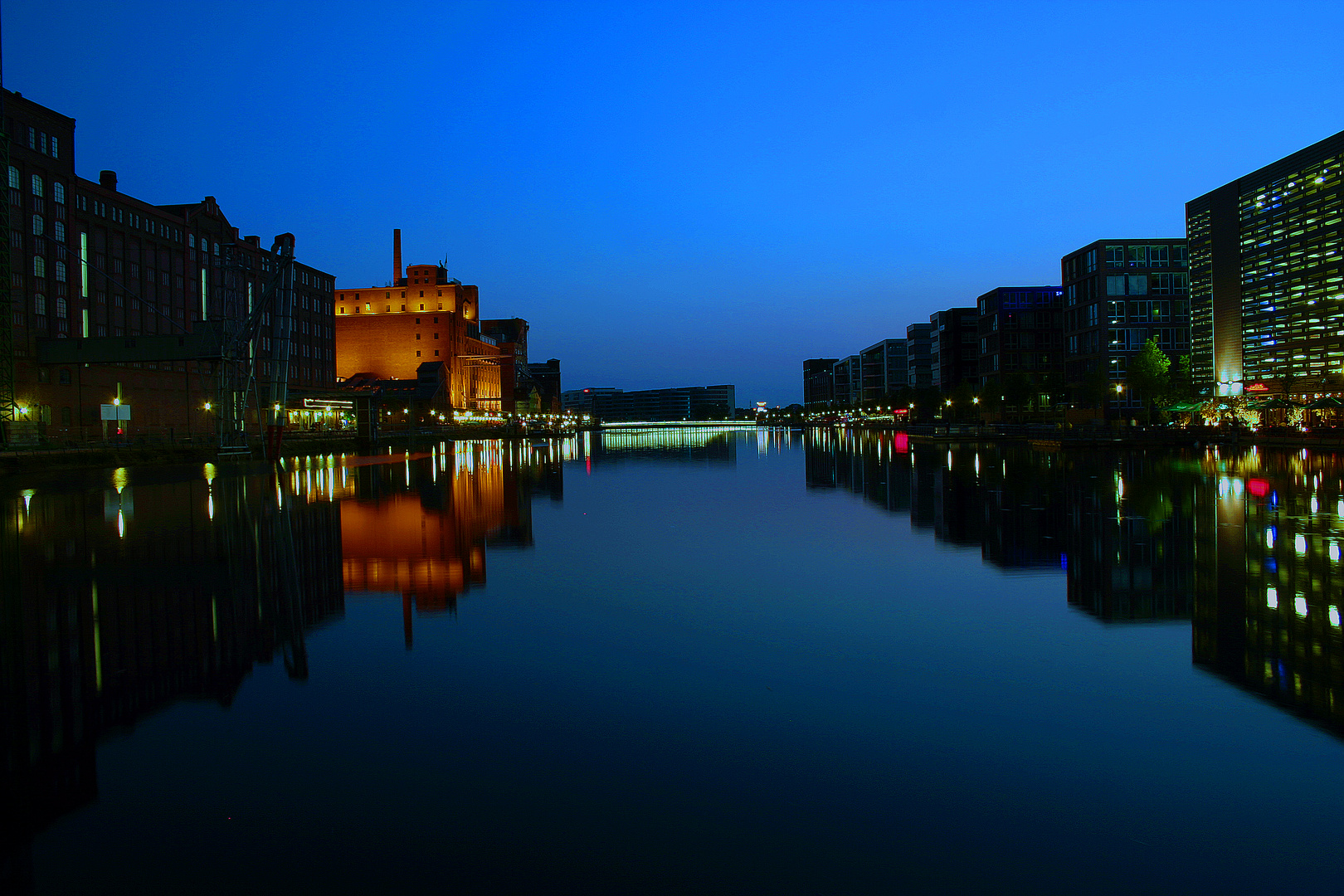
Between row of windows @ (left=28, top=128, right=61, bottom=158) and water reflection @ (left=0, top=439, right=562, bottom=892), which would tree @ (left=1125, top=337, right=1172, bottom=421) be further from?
row of windows @ (left=28, top=128, right=61, bottom=158)

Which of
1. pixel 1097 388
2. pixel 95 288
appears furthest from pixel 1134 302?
pixel 95 288

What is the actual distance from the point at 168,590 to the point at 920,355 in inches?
7179

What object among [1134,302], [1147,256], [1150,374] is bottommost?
[1150,374]

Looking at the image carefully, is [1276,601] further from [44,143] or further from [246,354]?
[44,143]

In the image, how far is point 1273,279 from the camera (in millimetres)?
88750

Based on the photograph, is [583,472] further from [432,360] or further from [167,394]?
[432,360]

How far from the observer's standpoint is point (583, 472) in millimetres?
43031

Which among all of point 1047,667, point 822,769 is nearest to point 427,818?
point 822,769

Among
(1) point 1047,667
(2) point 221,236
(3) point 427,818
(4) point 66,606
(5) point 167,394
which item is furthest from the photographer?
(2) point 221,236

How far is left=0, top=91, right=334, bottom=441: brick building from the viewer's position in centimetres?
6122

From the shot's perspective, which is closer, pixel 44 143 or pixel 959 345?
pixel 44 143

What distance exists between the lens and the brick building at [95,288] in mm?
61219

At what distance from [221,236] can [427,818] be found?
9931cm

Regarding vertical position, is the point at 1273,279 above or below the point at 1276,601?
above
